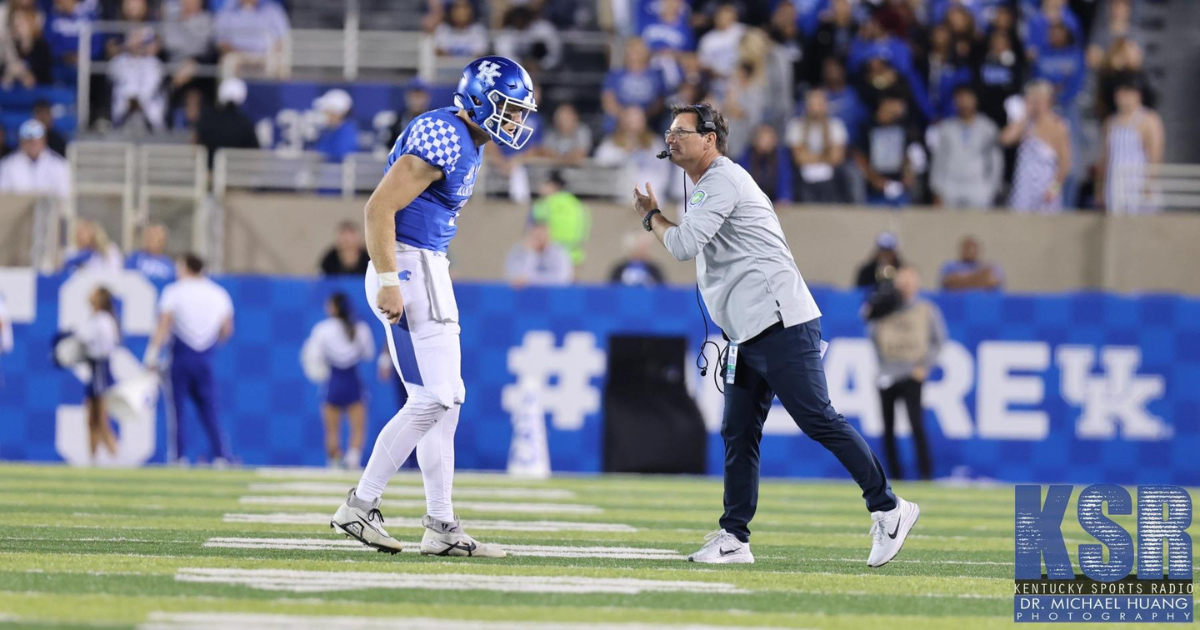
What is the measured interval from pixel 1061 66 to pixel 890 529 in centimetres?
1356

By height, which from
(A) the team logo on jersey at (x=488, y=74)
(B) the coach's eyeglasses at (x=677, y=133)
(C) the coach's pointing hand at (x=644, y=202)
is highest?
(A) the team logo on jersey at (x=488, y=74)

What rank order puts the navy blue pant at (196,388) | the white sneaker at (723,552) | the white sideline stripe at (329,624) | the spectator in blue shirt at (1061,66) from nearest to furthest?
Result: the white sideline stripe at (329,624), the white sneaker at (723,552), the navy blue pant at (196,388), the spectator in blue shirt at (1061,66)

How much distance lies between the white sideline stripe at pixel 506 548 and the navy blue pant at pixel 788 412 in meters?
0.46

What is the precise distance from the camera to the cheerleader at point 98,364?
51.6ft

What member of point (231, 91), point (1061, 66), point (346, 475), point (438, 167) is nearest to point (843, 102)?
point (1061, 66)

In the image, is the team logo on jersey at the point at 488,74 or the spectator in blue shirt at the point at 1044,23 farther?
the spectator in blue shirt at the point at 1044,23

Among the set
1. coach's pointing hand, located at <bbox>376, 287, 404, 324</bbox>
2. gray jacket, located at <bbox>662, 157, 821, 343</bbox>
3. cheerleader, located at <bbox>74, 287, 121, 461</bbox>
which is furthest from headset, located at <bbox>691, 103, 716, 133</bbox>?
cheerleader, located at <bbox>74, 287, 121, 461</bbox>

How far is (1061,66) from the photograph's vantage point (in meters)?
19.8

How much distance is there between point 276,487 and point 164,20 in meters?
11.1

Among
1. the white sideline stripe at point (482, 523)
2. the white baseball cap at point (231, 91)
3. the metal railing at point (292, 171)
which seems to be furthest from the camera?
the white baseball cap at point (231, 91)

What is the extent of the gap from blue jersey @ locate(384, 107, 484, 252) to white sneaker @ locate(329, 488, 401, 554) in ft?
3.69

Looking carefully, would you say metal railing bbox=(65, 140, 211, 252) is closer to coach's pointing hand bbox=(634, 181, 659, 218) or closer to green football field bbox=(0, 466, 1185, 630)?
green football field bbox=(0, 466, 1185, 630)

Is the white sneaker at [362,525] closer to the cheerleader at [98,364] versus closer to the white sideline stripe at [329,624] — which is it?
the white sideline stripe at [329,624]

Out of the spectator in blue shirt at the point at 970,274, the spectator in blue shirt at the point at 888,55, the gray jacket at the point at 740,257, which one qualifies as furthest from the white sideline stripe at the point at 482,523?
the spectator in blue shirt at the point at 888,55
